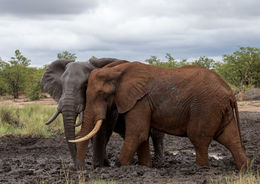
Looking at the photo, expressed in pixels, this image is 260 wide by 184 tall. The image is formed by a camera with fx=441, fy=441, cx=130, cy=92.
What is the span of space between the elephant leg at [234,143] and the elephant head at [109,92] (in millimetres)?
1557

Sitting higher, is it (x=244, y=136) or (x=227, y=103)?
(x=227, y=103)

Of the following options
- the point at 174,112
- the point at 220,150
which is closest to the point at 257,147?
the point at 220,150

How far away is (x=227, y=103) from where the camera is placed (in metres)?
7.41

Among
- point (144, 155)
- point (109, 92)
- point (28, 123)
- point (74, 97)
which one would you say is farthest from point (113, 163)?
point (28, 123)

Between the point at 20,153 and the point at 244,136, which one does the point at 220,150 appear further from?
the point at 20,153

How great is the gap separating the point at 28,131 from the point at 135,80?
747 centimetres

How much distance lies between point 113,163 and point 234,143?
311cm

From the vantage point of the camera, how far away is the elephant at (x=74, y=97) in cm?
748

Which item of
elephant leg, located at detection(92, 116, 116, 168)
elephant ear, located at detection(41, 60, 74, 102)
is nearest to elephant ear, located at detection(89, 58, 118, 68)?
elephant ear, located at detection(41, 60, 74, 102)

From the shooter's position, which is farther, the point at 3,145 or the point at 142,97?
the point at 3,145

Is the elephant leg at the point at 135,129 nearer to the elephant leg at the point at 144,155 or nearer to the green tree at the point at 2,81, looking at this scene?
the elephant leg at the point at 144,155

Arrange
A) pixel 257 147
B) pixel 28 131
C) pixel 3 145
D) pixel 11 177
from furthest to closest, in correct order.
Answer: pixel 28 131, pixel 3 145, pixel 257 147, pixel 11 177

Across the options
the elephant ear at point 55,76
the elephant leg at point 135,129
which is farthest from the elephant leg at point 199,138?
the elephant ear at point 55,76

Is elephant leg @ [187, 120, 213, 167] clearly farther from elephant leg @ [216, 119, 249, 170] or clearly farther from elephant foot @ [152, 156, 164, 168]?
elephant foot @ [152, 156, 164, 168]
